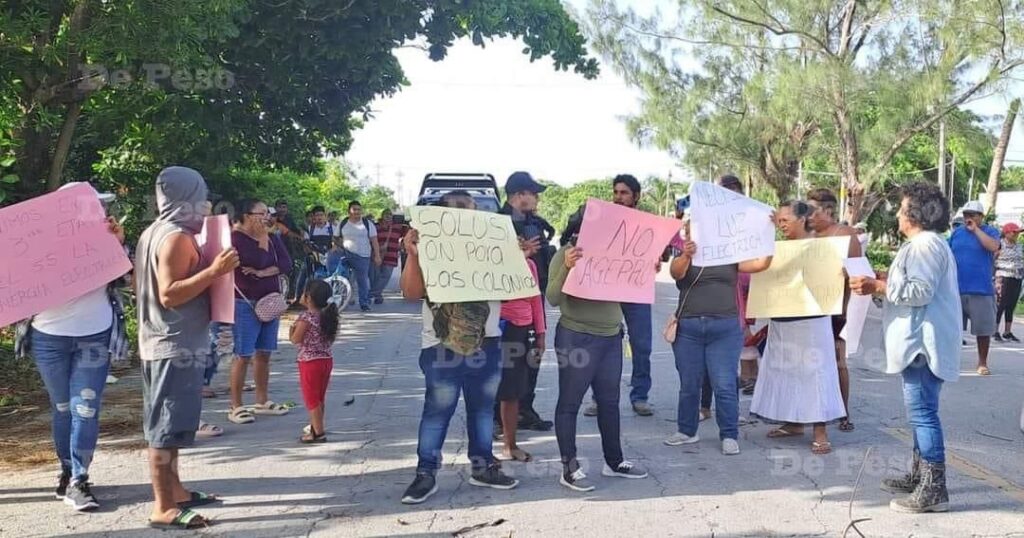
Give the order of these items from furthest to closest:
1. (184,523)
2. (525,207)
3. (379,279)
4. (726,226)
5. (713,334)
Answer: (379,279), (713,334), (525,207), (726,226), (184,523)

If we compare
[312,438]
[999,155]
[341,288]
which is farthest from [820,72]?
[312,438]

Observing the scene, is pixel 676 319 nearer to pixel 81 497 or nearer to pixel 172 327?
pixel 172 327

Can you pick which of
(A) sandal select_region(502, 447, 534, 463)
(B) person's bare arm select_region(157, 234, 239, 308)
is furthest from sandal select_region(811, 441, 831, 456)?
(B) person's bare arm select_region(157, 234, 239, 308)

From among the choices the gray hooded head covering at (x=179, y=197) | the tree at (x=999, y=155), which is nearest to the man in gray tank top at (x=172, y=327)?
the gray hooded head covering at (x=179, y=197)

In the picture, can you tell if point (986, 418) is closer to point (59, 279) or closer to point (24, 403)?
point (59, 279)

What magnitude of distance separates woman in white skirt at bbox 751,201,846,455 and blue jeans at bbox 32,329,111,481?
4.28m

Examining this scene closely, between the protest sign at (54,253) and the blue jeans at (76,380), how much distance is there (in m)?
0.21

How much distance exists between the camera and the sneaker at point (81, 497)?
15.0ft

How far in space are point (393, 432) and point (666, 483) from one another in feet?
6.98

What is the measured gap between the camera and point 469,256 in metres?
4.77

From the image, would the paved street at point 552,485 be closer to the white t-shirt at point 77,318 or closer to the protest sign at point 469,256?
the white t-shirt at point 77,318

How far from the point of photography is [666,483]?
5.08 m

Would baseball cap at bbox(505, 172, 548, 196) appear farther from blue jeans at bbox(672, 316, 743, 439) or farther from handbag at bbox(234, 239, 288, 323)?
handbag at bbox(234, 239, 288, 323)

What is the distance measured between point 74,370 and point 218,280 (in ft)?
3.30
